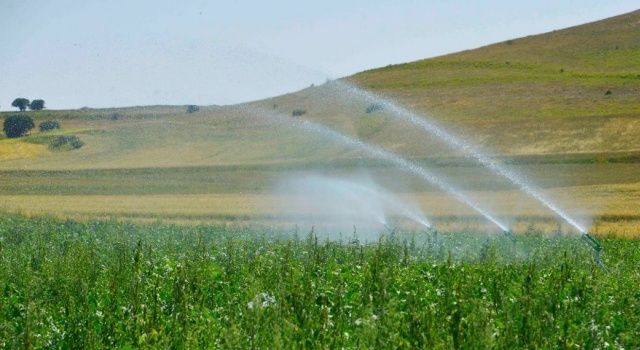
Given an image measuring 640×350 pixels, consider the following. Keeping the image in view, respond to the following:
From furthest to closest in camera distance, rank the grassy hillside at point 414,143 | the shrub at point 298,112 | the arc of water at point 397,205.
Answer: the shrub at point 298,112 → the grassy hillside at point 414,143 → the arc of water at point 397,205

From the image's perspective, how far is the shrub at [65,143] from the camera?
11219cm

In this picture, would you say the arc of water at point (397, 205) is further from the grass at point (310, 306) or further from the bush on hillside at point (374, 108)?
the bush on hillside at point (374, 108)

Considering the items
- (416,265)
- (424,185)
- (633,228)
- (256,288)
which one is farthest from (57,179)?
(256,288)

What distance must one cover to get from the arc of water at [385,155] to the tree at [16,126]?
119ft

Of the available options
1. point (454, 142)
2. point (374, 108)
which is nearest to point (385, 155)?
point (454, 142)

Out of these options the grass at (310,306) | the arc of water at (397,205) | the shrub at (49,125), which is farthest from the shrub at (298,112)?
the grass at (310,306)

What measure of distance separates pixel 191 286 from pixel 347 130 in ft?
279

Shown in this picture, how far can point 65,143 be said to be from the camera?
11350 centimetres

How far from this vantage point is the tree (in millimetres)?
137375

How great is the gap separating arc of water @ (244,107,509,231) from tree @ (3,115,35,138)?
3625 cm

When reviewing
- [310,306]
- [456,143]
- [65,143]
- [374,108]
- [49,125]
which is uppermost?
[374,108]

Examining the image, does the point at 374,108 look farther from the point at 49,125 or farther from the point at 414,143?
the point at 49,125

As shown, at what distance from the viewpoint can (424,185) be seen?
59.3 meters

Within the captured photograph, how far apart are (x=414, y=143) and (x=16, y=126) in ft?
258
